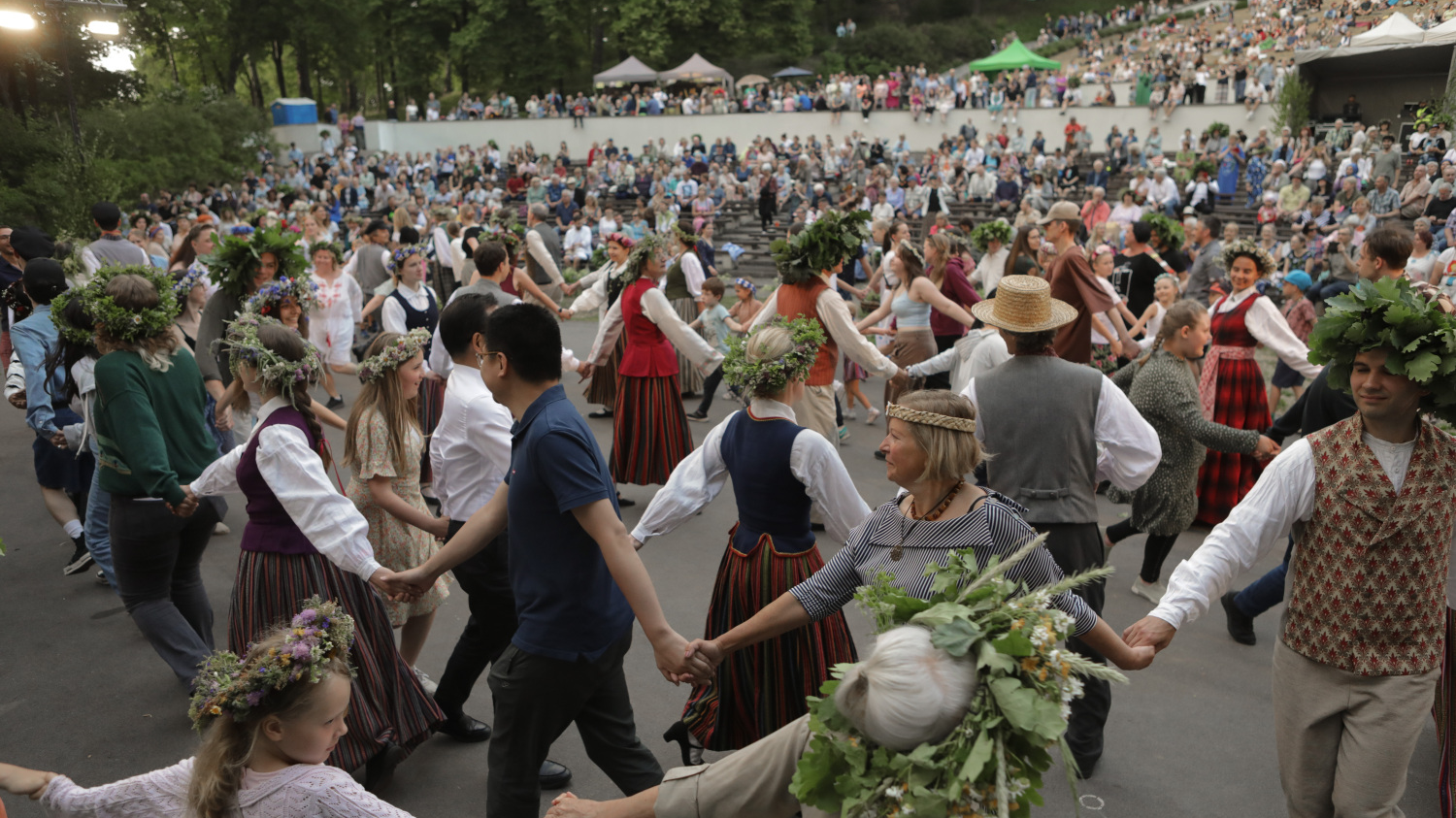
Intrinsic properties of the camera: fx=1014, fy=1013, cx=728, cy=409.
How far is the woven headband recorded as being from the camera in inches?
110

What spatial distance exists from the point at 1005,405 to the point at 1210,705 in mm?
1956

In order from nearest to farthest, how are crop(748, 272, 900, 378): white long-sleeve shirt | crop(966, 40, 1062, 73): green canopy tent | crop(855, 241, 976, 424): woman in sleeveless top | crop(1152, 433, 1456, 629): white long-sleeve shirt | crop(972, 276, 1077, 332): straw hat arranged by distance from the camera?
crop(1152, 433, 1456, 629): white long-sleeve shirt, crop(972, 276, 1077, 332): straw hat, crop(748, 272, 900, 378): white long-sleeve shirt, crop(855, 241, 976, 424): woman in sleeveless top, crop(966, 40, 1062, 73): green canopy tent

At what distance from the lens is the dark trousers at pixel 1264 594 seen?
4.92m

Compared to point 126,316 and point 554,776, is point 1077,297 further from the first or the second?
point 126,316

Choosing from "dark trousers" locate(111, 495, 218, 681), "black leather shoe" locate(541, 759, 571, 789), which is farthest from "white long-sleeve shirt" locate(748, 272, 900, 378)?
"dark trousers" locate(111, 495, 218, 681)

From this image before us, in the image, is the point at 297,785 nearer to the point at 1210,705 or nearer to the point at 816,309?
the point at 1210,705

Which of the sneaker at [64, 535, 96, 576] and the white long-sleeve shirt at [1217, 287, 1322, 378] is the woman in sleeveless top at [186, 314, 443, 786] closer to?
the sneaker at [64, 535, 96, 576]

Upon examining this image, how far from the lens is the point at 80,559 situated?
20.9 ft

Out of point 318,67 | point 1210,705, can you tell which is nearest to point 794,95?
point 318,67

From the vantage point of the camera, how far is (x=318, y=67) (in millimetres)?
45656

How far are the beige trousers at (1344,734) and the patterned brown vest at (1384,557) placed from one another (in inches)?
2.6

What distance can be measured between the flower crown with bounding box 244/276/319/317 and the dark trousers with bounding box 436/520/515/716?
2.50 m

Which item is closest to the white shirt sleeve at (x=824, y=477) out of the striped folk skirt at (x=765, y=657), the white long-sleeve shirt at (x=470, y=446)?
the striped folk skirt at (x=765, y=657)

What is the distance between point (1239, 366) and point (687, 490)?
475 cm
